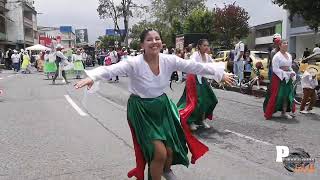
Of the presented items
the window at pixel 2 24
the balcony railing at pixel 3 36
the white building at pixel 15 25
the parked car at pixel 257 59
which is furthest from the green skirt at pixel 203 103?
the white building at pixel 15 25

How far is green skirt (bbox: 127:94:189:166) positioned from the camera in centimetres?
474

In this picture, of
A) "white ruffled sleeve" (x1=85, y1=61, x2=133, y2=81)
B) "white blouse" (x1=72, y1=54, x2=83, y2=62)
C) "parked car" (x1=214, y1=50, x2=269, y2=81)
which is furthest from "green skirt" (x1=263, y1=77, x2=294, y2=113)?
"white blouse" (x1=72, y1=54, x2=83, y2=62)

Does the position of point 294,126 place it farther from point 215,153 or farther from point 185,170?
point 185,170

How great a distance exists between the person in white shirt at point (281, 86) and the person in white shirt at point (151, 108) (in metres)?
5.34

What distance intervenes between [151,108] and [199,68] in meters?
0.70

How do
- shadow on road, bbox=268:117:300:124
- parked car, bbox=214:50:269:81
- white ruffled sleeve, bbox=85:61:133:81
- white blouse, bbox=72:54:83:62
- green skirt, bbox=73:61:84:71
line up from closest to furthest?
white ruffled sleeve, bbox=85:61:133:81, shadow on road, bbox=268:117:300:124, parked car, bbox=214:50:269:81, green skirt, bbox=73:61:84:71, white blouse, bbox=72:54:83:62

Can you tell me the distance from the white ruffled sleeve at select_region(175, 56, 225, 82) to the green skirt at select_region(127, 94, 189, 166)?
1.26 feet

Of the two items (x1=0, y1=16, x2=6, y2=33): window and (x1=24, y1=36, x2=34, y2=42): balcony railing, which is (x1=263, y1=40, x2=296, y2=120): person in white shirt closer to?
(x1=0, y1=16, x2=6, y2=33): window

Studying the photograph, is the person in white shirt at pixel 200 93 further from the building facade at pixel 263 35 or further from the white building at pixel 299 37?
the building facade at pixel 263 35

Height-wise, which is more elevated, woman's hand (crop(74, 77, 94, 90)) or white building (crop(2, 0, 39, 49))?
white building (crop(2, 0, 39, 49))

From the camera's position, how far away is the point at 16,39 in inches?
2771

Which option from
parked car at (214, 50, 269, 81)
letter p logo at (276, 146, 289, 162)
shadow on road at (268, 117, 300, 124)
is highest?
parked car at (214, 50, 269, 81)

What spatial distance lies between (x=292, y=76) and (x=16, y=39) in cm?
6514

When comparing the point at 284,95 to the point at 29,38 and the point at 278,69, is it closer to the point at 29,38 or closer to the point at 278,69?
the point at 278,69
